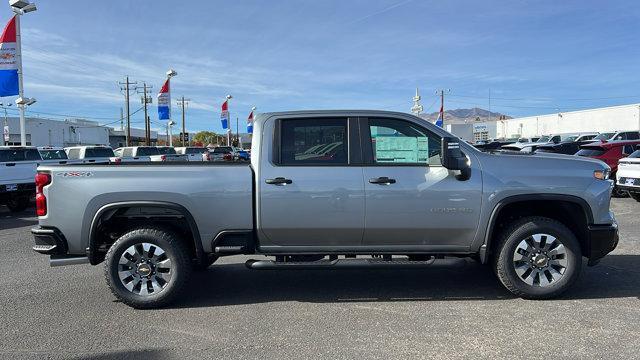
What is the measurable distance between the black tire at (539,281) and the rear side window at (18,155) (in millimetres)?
12446

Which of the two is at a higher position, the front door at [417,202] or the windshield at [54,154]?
the windshield at [54,154]

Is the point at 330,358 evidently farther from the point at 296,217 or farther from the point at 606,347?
the point at 606,347

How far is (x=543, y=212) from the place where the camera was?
5414mm

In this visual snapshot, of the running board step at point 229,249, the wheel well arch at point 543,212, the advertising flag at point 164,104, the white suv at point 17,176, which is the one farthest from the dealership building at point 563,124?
the running board step at point 229,249

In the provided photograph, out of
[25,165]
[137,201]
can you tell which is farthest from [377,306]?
[25,165]

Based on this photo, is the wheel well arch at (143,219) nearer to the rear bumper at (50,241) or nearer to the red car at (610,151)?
the rear bumper at (50,241)

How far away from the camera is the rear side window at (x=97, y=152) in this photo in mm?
21403

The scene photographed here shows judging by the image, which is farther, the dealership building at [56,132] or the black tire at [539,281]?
the dealership building at [56,132]

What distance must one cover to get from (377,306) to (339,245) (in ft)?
2.39

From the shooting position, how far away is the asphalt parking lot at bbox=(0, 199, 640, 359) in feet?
13.3

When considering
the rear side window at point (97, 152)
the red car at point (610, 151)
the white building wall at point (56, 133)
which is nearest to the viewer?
the red car at point (610, 151)

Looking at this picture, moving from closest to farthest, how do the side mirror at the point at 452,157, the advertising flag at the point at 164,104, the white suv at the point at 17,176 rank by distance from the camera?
the side mirror at the point at 452,157 < the white suv at the point at 17,176 < the advertising flag at the point at 164,104

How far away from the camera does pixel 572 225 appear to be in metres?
5.35

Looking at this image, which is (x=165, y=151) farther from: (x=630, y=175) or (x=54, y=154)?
(x=630, y=175)
